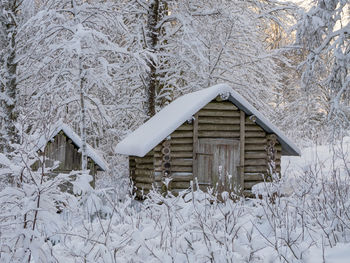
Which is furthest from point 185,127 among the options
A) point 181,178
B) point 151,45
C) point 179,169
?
point 151,45

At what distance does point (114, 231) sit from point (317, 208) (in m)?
2.38

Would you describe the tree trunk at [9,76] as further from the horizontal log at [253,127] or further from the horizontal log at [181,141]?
the horizontal log at [253,127]

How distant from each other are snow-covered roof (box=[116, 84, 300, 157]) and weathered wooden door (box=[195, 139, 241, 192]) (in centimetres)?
102

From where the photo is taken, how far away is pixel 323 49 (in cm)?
1310

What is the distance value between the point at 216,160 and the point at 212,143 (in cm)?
49

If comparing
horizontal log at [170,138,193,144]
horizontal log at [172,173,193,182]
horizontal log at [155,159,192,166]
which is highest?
horizontal log at [170,138,193,144]

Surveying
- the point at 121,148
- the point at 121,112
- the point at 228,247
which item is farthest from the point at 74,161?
the point at 228,247

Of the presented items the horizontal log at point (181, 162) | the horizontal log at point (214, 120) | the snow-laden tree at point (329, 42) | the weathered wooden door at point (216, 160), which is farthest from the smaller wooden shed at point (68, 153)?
the snow-laden tree at point (329, 42)

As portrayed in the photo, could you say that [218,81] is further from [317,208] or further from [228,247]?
[228,247]

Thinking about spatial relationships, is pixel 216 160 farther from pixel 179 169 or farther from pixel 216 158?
pixel 179 169

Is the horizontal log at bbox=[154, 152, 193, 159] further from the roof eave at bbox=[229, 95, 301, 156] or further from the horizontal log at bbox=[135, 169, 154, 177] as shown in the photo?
the roof eave at bbox=[229, 95, 301, 156]

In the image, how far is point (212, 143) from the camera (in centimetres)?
1335

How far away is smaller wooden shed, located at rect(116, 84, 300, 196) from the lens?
13.0m

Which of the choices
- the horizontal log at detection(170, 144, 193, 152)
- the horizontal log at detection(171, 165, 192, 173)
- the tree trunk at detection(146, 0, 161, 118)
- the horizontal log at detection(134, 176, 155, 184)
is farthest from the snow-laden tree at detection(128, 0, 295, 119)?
the horizontal log at detection(171, 165, 192, 173)
